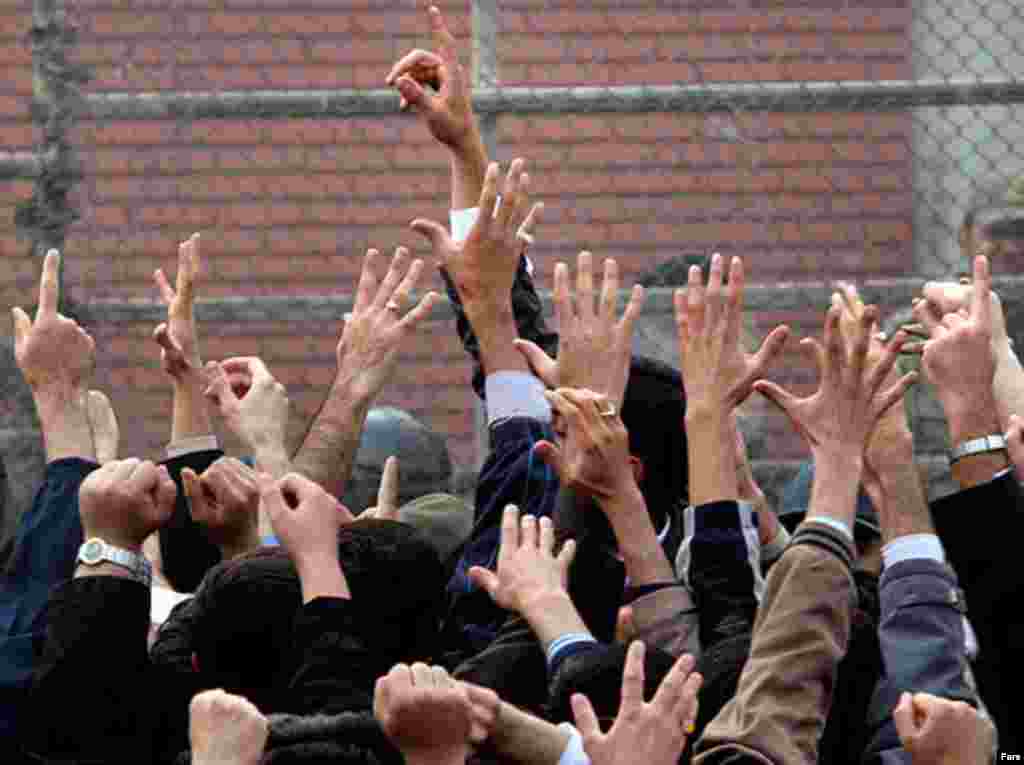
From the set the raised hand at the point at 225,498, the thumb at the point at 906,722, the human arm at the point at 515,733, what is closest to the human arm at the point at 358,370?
the raised hand at the point at 225,498

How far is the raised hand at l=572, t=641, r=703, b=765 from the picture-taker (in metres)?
3.21

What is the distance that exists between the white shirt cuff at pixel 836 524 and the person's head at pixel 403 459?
2298mm

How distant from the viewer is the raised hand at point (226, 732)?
3.15 metres

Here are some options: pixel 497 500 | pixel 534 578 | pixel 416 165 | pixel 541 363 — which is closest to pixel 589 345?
pixel 541 363

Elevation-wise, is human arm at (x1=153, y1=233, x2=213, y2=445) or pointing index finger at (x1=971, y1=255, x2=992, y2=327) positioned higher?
pointing index finger at (x1=971, y1=255, x2=992, y2=327)

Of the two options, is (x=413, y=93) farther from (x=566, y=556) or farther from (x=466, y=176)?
(x=566, y=556)

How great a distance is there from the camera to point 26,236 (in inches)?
236

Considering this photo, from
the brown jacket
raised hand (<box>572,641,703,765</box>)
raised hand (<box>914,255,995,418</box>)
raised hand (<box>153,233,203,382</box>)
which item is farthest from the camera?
raised hand (<box>153,233,203,382</box>)

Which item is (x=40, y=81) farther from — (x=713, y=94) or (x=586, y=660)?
(x=586, y=660)

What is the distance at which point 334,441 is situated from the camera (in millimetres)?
4418

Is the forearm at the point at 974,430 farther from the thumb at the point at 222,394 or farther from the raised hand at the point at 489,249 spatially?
the thumb at the point at 222,394

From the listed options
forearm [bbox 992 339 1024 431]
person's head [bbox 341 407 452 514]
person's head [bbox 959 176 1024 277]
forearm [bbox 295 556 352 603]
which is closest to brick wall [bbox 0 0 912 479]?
person's head [bbox 959 176 1024 277]

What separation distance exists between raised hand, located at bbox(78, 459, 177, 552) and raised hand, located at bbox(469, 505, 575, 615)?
20.2 inches

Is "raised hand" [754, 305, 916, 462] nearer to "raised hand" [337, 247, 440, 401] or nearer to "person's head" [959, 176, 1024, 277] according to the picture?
"raised hand" [337, 247, 440, 401]
